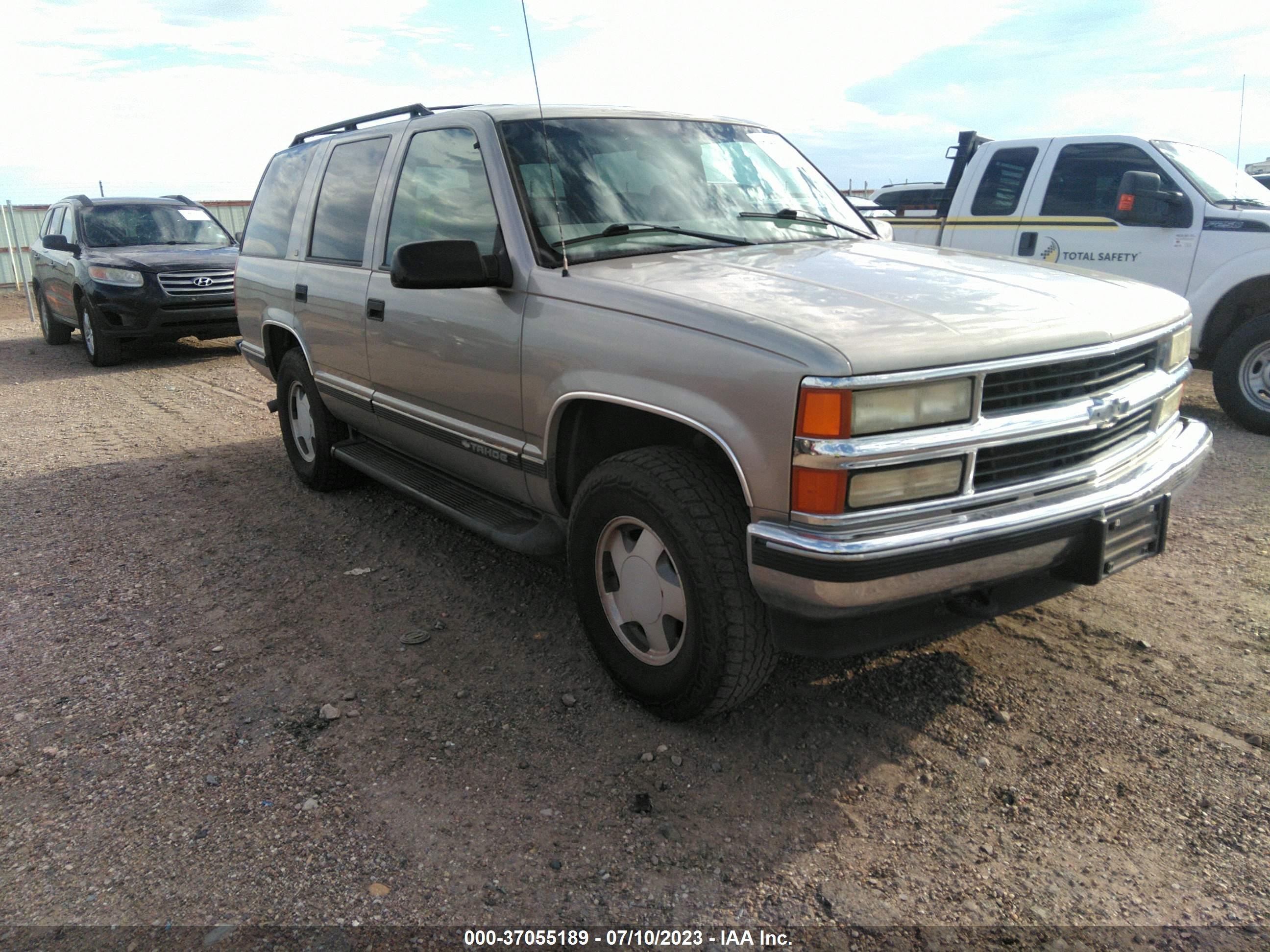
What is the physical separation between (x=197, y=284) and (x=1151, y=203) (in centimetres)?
951

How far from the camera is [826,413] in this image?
7.64ft

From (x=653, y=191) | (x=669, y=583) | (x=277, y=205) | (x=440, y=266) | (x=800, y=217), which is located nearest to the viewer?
(x=669, y=583)

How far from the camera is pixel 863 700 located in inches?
125

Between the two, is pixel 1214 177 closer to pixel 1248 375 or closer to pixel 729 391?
pixel 1248 375

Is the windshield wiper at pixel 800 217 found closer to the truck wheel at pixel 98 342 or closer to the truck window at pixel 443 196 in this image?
the truck window at pixel 443 196

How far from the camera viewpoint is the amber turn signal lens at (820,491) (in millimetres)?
2346

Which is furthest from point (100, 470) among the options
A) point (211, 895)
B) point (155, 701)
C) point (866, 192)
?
point (866, 192)

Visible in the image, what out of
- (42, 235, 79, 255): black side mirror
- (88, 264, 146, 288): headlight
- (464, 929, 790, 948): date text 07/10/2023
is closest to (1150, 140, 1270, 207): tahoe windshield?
(464, 929, 790, 948): date text 07/10/2023

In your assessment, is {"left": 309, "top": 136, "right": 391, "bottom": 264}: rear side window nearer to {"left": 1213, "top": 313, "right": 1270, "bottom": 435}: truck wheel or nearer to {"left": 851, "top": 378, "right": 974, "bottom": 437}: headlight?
{"left": 851, "top": 378, "right": 974, "bottom": 437}: headlight

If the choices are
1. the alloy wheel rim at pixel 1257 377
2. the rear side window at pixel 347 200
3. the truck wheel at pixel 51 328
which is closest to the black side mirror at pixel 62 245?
the truck wheel at pixel 51 328

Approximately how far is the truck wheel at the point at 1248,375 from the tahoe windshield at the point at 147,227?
35.7 feet

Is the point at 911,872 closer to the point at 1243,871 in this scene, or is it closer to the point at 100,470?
the point at 1243,871

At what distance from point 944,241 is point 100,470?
23.1 ft

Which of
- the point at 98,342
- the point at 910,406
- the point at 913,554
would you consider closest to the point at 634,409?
the point at 910,406
